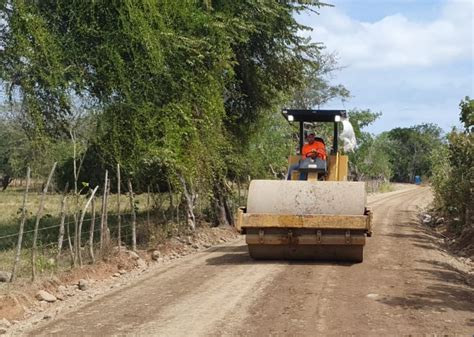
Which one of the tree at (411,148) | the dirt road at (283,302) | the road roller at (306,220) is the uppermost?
the tree at (411,148)

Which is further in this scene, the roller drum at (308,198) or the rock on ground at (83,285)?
the roller drum at (308,198)

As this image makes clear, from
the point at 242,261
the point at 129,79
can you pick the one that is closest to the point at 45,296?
the point at 242,261

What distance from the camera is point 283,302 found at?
9.05 m

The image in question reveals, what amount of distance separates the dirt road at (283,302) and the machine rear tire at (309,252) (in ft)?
0.80

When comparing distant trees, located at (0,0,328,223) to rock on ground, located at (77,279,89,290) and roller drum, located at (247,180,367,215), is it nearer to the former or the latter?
roller drum, located at (247,180,367,215)

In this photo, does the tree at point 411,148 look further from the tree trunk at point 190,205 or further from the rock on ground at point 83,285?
the rock on ground at point 83,285

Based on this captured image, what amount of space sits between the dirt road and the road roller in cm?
31

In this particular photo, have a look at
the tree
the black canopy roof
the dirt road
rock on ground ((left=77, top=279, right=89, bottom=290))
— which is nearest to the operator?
the black canopy roof

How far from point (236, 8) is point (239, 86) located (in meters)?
3.47

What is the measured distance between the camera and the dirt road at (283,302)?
7727 mm

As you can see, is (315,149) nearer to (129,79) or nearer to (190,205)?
(129,79)

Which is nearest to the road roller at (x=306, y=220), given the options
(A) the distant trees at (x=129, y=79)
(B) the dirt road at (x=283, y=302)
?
(B) the dirt road at (x=283, y=302)

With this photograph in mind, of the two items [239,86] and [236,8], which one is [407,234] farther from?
[236,8]

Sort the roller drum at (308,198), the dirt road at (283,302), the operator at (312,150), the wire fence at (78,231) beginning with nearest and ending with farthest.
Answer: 1. the dirt road at (283,302)
2. the wire fence at (78,231)
3. the roller drum at (308,198)
4. the operator at (312,150)
